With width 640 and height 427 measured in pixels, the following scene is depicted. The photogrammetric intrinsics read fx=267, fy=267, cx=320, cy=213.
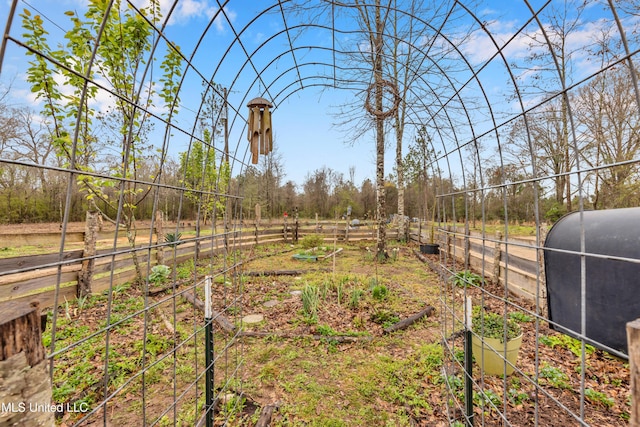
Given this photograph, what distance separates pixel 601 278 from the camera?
48.2 inches

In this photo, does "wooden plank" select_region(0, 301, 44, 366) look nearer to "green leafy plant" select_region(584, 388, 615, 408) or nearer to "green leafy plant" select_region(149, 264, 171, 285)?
"green leafy plant" select_region(584, 388, 615, 408)

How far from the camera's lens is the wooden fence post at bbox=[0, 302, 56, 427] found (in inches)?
27.6

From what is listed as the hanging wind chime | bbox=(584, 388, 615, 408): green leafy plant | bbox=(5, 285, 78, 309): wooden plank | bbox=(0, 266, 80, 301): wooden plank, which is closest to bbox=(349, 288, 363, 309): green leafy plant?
bbox=(584, 388, 615, 408): green leafy plant

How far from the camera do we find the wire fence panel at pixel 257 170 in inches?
50.5

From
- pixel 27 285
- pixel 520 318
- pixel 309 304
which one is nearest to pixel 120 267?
pixel 27 285

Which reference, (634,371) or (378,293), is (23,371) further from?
(378,293)

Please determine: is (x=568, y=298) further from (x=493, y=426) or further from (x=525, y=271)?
(x=525, y=271)

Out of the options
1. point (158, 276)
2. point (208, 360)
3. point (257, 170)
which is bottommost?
point (158, 276)

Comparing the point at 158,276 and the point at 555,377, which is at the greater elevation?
the point at 158,276

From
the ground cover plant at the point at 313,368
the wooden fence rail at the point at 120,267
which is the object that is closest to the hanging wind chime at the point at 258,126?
the wooden fence rail at the point at 120,267

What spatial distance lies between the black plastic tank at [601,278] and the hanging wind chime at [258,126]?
2325 mm

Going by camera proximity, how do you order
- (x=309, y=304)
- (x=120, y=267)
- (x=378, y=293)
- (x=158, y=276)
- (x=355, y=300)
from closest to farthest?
(x=309, y=304)
(x=355, y=300)
(x=378, y=293)
(x=120, y=267)
(x=158, y=276)

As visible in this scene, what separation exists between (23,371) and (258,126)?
7.63 feet

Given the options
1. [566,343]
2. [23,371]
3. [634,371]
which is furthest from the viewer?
[566,343]
